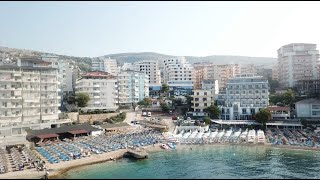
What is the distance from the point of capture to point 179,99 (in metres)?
79.3

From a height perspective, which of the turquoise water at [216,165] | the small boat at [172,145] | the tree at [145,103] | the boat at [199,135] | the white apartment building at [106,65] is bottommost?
the turquoise water at [216,165]

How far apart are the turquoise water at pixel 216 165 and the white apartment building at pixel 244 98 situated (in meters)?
18.6

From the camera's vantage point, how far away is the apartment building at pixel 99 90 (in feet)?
214

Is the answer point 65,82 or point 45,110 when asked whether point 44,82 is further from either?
point 65,82

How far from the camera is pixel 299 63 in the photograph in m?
93.1

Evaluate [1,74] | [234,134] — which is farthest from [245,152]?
[1,74]

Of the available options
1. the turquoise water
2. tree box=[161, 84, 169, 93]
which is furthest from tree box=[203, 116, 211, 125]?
tree box=[161, 84, 169, 93]

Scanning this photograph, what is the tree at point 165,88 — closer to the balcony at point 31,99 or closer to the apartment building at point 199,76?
the apartment building at point 199,76

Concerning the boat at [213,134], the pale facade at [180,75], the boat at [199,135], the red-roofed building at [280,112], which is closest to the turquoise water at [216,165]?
the boat at [199,135]

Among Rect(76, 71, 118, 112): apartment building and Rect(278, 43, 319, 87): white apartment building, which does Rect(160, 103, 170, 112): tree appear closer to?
Rect(76, 71, 118, 112): apartment building

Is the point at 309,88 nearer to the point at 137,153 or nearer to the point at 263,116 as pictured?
the point at 263,116

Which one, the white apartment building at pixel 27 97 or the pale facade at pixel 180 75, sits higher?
the pale facade at pixel 180 75

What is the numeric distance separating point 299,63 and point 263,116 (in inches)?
1694

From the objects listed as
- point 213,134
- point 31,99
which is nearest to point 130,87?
point 31,99
